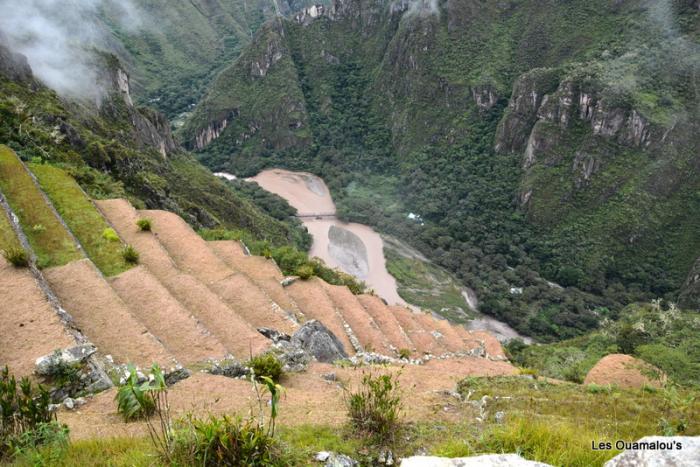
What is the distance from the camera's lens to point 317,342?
17.9 meters

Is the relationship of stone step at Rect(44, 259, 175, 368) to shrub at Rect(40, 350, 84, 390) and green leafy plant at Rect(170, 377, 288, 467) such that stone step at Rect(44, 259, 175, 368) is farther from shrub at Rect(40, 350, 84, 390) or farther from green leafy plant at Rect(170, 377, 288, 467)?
green leafy plant at Rect(170, 377, 288, 467)

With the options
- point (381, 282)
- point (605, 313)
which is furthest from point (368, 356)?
point (605, 313)

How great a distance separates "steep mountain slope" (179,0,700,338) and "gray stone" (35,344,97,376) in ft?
233

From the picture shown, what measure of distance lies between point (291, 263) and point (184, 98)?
558 ft

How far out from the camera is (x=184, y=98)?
181m

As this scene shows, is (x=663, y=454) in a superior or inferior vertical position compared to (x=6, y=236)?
inferior

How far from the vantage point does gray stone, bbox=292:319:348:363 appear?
17516 mm

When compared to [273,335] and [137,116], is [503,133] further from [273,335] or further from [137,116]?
[273,335]

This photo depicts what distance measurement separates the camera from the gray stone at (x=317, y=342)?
17516 millimetres

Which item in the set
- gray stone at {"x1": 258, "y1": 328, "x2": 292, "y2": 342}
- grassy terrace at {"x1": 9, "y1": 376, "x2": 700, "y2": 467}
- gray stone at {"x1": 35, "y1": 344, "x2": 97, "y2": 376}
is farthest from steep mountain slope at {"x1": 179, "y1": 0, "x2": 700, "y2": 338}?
gray stone at {"x1": 35, "y1": 344, "x2": 97, "y2": 376}

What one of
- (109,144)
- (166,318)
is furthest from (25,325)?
(109,144)

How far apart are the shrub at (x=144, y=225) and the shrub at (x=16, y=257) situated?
7804 mm

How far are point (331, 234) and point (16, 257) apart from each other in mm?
82767

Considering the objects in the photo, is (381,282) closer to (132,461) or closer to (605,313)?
(605,313)
